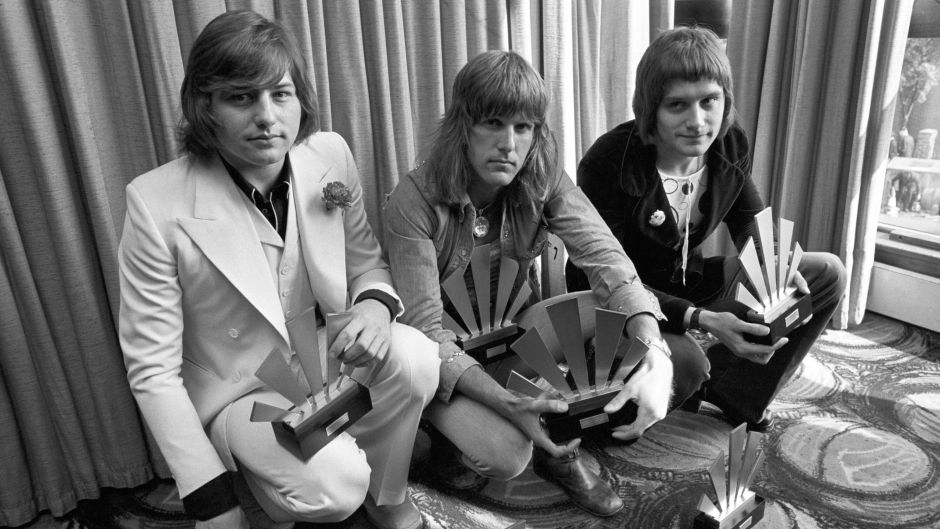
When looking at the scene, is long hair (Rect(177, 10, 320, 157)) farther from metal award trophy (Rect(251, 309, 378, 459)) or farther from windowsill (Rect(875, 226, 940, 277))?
windowsill (Rect(875, 226, 940, 277))

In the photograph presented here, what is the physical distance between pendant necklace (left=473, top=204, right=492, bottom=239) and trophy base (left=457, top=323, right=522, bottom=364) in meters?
0.21

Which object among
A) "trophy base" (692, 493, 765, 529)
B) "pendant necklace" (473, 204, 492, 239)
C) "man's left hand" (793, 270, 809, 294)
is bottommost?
"trophy base" (692, 493, 765, 529)

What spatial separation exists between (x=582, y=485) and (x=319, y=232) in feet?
2.48

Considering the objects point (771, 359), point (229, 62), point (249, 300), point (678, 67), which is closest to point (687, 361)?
point (771, 359)

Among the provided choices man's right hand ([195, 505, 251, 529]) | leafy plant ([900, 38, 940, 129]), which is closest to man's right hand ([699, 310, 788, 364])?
man's right hand ([195, 505, 251, 529])

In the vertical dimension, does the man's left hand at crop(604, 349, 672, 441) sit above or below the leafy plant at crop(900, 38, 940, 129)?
below

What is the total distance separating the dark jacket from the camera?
1.60 m

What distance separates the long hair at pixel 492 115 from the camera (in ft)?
4.16

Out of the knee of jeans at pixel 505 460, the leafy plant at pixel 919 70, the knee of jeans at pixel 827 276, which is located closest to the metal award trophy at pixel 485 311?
the knee of jeans at pixel 505 460

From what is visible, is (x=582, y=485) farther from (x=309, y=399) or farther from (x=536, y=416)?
(x=309, y=399)

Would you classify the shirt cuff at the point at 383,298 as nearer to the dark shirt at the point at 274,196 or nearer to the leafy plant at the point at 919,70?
the dark shirt at the point at 274,196

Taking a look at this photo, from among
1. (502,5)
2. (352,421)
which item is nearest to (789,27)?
(502,5)

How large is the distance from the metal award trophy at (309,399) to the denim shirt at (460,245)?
9.8 inches

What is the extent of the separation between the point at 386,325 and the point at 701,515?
671 millimetres
